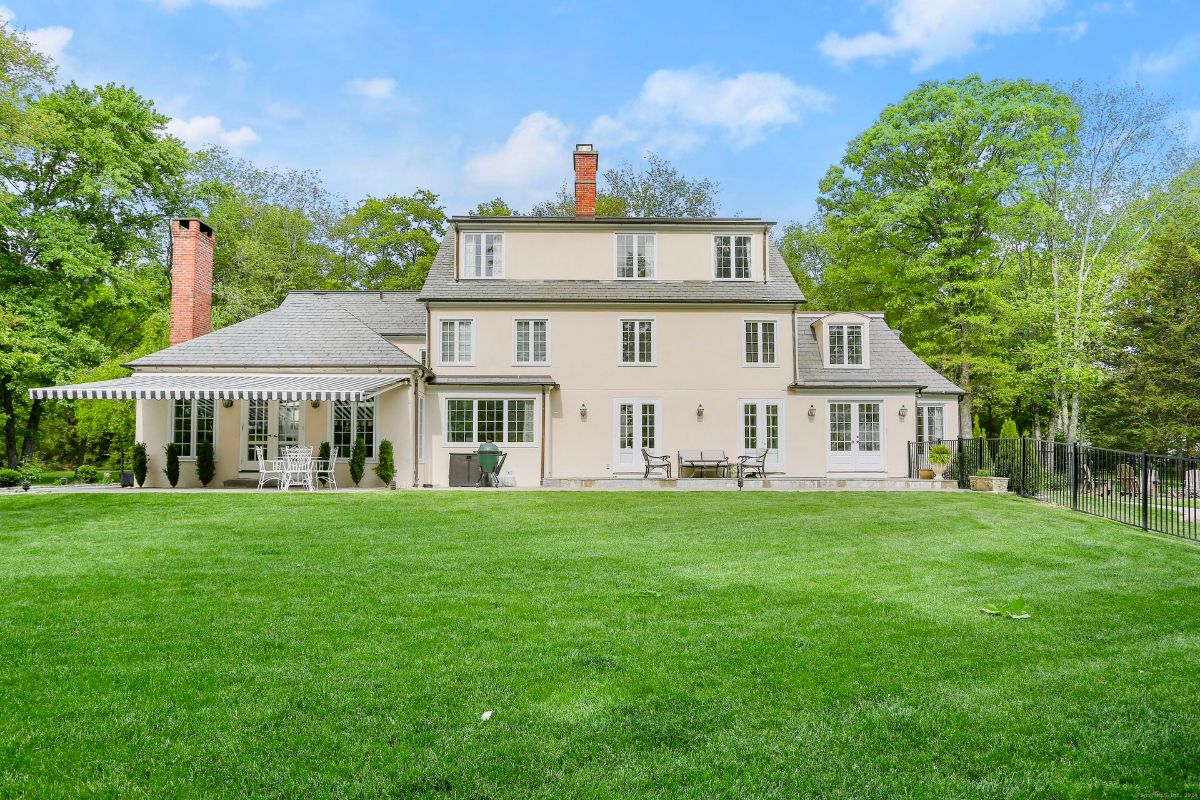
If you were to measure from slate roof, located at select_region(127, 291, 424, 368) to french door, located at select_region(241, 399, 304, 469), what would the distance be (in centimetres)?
113

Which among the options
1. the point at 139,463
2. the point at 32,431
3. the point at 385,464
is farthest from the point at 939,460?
the point at 32,431

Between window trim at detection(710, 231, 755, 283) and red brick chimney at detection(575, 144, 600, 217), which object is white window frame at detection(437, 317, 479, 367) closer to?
red brick chimney at detection(575, 144, 600, 217)

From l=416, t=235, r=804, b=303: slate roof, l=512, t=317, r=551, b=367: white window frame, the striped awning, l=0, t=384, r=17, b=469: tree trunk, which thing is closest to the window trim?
l=416, t=235, r=804, b=303: slate roof

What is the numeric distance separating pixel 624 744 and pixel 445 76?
23162mm

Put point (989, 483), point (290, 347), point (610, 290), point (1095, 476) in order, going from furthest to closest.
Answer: point (610, 290)
point (290, 347)
point (989, 483)
point (1095, 476)

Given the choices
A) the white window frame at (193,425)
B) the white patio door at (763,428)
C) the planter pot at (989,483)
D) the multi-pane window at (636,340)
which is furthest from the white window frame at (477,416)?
the planter pot at (989,483)

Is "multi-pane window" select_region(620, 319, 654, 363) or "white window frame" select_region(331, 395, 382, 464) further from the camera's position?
"multi-pane window" select_region(620, 319, 654, 363)

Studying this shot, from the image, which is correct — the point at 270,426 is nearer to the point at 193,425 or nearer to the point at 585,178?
the point at 193,425

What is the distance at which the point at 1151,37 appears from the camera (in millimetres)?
24109

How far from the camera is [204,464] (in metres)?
19.0

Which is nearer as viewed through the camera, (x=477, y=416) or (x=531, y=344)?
(x=477, y=416)

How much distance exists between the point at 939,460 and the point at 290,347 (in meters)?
18.2

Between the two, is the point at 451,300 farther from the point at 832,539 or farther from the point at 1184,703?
the point at 1184,703

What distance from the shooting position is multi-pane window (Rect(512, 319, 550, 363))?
21953mm
